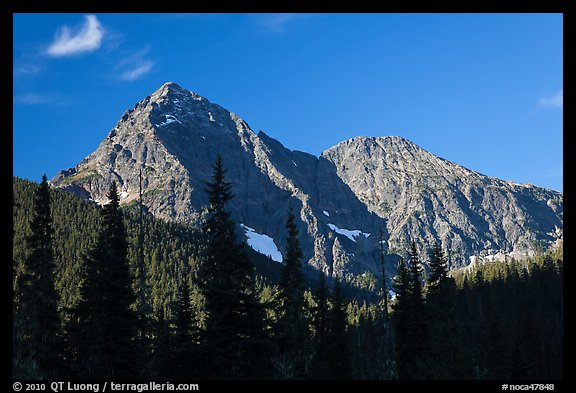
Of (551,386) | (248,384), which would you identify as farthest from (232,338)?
(551,386)

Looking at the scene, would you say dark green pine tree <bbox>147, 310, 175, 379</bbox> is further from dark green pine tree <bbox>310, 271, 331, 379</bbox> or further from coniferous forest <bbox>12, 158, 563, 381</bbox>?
dark green pine tree <bbox>310, 271, 331, 379</bbox>

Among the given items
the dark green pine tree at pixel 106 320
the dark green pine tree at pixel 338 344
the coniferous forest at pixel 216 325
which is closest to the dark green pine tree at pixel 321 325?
the coniferous forest at pixel 216 325

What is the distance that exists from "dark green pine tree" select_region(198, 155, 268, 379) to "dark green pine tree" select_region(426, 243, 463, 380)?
45.0ft

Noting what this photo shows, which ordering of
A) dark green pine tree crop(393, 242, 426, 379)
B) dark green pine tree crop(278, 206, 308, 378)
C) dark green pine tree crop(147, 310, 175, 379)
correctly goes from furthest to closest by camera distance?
dark green pine tree crop(393, 242, 426, 379), dark green pine tree crop(147, 310, 175, 379), dark green pine tree crop(278, 206, 308, 378)

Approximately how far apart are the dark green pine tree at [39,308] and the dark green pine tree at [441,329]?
92.3 feet

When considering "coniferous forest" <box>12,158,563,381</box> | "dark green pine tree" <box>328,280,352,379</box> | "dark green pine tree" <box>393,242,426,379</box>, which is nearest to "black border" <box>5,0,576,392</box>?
"coniferous forest" <box>12,158,563,381</box>

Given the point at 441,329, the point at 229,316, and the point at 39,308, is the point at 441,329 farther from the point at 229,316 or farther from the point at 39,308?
the point at 39,308

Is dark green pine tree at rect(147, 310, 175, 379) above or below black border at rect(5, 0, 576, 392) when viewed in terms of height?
below

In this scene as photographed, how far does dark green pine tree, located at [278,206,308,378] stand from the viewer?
3180cm

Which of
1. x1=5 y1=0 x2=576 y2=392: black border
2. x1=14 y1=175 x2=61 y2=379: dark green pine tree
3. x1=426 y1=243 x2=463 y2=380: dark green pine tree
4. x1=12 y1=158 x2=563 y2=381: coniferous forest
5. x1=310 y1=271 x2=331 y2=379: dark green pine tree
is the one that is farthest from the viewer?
x1=310 y1=271 x2=331 y2=379: dark green pine tree
